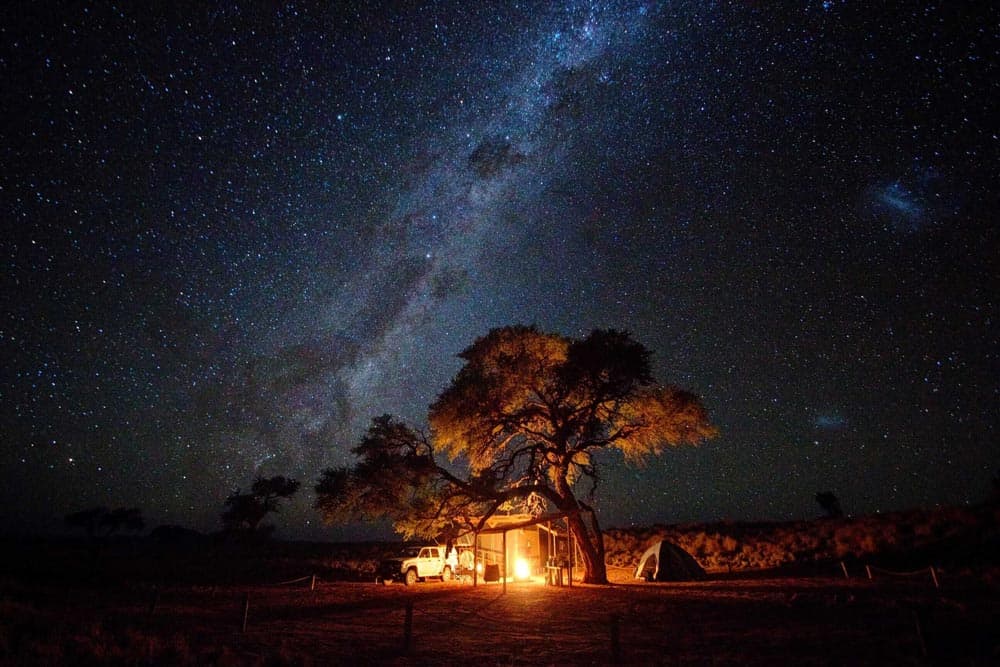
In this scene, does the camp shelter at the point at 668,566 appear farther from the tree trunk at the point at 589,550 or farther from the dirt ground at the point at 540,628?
the dirt ground at the point at 540,628

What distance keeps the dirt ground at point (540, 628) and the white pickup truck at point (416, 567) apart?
26.5 feet

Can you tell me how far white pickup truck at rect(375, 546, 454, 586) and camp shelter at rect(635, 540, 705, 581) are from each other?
432 inches

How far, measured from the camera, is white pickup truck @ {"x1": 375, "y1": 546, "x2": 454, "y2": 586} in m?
29.8

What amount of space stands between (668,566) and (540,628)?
14094 mm

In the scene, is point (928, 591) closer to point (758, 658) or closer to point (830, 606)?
point (830, 606)

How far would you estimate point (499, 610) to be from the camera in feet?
59.4

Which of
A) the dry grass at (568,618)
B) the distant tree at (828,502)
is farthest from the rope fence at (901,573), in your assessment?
the distant tree at (828,502)

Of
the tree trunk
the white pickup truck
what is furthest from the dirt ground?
the white pickup truck

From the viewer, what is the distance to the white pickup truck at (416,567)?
97.6 ft

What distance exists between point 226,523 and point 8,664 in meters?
67.2

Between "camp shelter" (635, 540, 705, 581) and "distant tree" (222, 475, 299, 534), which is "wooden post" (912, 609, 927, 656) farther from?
"distant tree" (222, 475, 299, 534)

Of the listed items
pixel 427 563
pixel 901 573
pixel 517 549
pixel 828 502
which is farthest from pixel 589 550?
pixel 828 502

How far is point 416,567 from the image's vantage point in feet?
99.8

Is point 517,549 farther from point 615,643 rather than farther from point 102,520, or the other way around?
point 102,520
